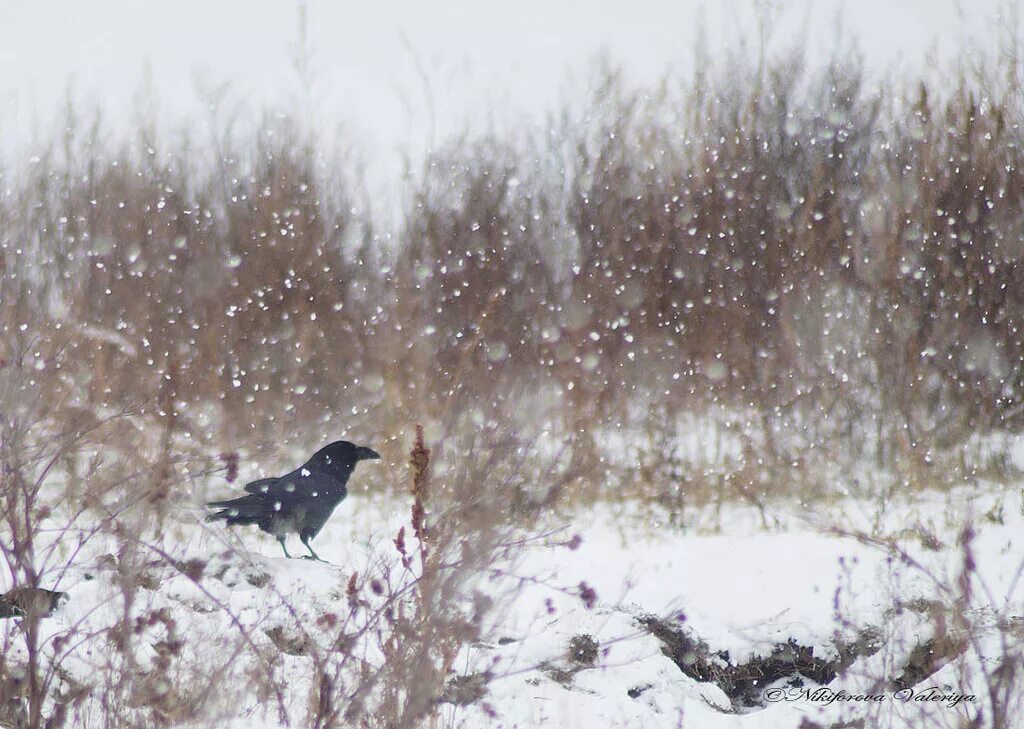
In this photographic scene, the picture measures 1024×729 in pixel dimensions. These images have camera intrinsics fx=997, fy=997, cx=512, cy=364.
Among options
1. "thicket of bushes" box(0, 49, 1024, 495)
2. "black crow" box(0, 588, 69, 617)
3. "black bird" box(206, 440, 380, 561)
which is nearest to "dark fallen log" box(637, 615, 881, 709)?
"black bird" box(206, 440, 380, 561)

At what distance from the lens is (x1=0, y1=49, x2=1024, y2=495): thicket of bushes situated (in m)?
7.55

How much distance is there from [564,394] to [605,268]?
5.85 ft

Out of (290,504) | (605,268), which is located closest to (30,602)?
(290,504)

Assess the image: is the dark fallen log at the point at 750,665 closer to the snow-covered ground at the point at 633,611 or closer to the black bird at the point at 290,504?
the snow-covered ground at the point at 633,611

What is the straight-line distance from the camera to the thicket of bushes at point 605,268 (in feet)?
24.8

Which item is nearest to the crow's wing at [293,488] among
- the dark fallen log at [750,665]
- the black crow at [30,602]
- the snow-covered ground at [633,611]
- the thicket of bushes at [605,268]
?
the snow-covered ground at [633,611]

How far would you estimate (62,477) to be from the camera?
6.41m

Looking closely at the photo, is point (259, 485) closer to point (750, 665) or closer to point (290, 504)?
point (290, 504)

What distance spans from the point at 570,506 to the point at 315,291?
480cm

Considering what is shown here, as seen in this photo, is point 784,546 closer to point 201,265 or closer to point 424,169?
point 424,169

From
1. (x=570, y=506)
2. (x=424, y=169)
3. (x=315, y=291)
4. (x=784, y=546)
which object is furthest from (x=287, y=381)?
(x=784, y=546)

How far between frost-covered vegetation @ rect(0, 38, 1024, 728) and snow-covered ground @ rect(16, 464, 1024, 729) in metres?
0.02

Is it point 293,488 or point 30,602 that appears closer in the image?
point 30,602

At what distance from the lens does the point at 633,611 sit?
3.89 m
